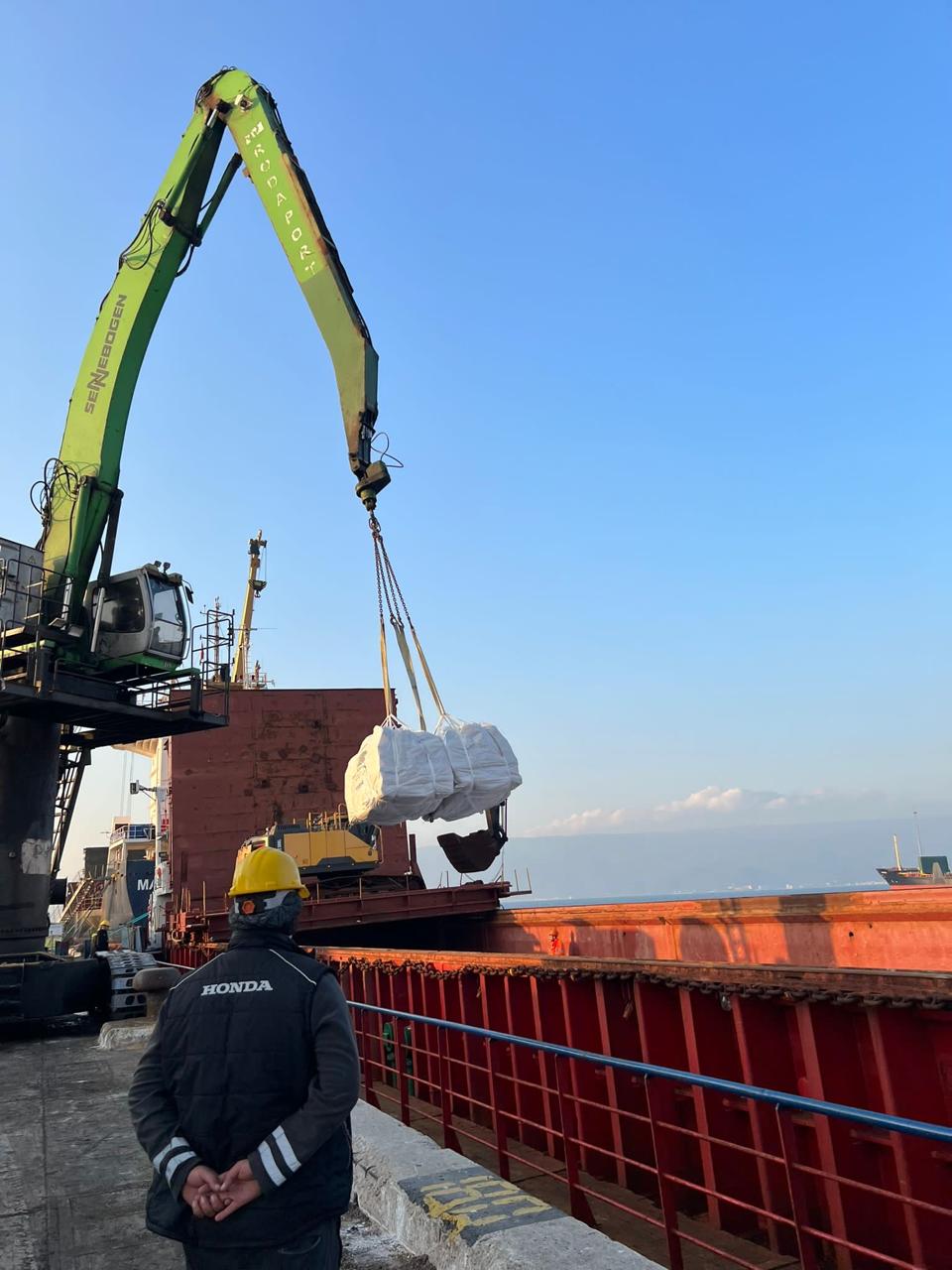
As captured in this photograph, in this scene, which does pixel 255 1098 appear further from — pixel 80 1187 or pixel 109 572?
pixel 109 572

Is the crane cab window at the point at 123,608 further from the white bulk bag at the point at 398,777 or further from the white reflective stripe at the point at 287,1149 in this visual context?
the white reflective stripe at the point at 287,1149

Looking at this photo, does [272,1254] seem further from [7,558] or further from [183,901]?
[183,901]

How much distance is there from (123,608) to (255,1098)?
1322 centimetres

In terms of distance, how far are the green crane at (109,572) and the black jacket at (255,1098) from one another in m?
10.0

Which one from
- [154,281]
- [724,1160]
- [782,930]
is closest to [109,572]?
[154,281]

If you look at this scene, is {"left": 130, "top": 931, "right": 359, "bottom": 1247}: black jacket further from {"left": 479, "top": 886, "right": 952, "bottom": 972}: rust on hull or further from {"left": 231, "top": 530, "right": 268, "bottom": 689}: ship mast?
{"left": 231, "top": 530, "right": 268, "bottom": 689}: ship mast

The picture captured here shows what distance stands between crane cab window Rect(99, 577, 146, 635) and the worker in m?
12.4

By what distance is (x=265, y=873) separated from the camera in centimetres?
290

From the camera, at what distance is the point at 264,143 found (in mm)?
14203

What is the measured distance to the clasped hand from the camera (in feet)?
8.10

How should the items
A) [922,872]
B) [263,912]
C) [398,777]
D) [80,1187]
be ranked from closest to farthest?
[263,912] < [80,1187] < [398,777] < [922,872]

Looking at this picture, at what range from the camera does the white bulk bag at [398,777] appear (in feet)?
29.7

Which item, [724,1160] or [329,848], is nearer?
[724,1160]

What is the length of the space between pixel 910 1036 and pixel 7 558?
14126 mm
